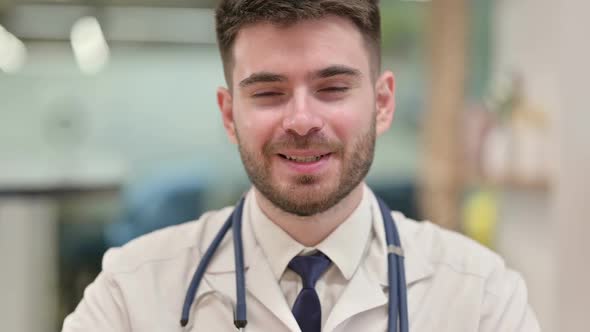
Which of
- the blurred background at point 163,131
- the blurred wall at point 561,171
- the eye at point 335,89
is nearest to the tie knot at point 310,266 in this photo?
the eye at point 335,89

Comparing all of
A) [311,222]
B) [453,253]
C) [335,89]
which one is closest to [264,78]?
[335,89]

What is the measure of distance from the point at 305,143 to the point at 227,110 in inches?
10.9

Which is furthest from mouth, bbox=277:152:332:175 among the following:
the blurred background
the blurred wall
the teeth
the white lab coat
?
the blurred background

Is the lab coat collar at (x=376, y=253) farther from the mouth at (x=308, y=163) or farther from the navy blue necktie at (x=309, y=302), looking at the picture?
the mouth at (x=308, y=163)

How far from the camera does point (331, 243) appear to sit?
140cm

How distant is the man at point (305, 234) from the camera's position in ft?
4.29

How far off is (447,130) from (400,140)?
0.45 m

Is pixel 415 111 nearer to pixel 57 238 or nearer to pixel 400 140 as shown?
pixel 400 140

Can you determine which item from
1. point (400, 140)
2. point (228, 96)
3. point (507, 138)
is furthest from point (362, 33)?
point (400, 140)

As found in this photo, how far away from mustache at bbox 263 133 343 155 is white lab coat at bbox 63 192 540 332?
25 centimetres

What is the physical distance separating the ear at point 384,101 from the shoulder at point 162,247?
1.37ft

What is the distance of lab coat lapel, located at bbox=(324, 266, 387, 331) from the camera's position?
132 cm

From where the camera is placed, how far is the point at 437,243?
4.96 feet

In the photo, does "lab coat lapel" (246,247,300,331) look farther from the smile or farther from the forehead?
the forehead
